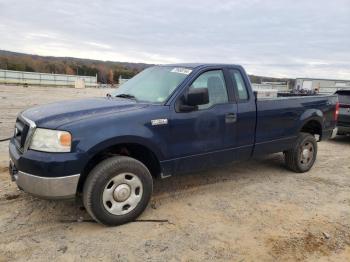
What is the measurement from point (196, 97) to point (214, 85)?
2.47ft

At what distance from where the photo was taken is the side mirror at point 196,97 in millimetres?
4309

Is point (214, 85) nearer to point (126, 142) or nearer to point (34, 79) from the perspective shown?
point (126, 142)

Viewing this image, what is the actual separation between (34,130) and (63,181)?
63 cm

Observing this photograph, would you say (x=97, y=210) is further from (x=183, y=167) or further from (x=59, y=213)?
(x=183, y=167)

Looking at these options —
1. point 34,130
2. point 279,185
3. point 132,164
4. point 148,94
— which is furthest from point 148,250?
point 279,185

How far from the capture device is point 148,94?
15.7 ft

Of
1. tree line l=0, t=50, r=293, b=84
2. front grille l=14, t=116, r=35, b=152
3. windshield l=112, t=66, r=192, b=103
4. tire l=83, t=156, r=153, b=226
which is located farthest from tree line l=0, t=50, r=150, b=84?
tire l=83, t=156, r=153, b=226

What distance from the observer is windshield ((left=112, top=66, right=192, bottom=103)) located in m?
4.62

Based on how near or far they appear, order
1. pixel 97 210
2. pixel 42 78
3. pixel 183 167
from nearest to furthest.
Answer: pixel 97 210, pixel 183 167, pixel 42 78

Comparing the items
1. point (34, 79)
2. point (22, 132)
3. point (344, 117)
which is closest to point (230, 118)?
point (22, 132)

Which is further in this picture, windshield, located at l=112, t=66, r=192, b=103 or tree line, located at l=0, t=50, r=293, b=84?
tree line, located at l=0, t=50, r=293, b=84

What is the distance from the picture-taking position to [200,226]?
4.07 meters

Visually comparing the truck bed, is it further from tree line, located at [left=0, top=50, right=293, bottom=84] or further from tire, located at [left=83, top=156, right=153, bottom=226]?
tree line, located at [left=0, top=50, right=293, bottom=84]

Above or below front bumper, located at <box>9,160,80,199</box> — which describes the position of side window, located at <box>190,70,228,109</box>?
above
